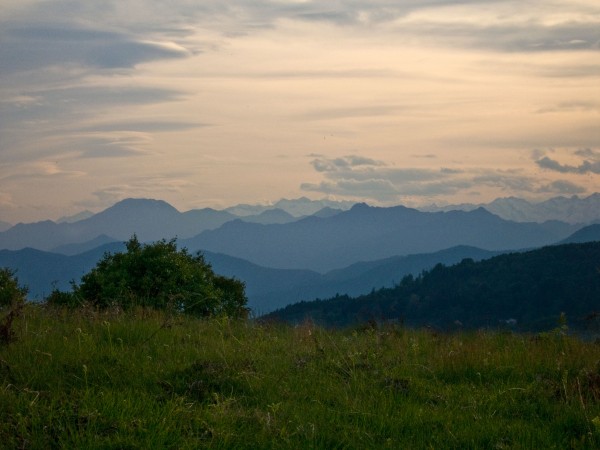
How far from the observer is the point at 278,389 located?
8.55 m

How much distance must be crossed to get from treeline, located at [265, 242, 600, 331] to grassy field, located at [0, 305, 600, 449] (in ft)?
400

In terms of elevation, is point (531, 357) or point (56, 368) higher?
point (56, 368)

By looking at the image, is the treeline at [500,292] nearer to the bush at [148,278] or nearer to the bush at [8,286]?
the bush at [148,278]

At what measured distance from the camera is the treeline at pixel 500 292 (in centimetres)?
14250

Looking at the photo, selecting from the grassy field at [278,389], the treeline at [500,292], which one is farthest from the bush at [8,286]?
the treeline at [500,292]

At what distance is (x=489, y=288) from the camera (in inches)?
6373

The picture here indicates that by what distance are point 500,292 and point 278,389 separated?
155219 mm

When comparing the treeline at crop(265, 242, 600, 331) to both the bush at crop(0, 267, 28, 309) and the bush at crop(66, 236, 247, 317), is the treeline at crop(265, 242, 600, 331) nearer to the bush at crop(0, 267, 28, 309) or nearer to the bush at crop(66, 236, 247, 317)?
the bush at crop(66, 236, 247, 317)

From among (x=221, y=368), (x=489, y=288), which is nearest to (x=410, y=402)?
(x=221, y=368)

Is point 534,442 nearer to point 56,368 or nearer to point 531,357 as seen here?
point 531,357

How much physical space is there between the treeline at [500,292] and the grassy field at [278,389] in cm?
12200

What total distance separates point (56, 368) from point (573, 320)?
8.13 m

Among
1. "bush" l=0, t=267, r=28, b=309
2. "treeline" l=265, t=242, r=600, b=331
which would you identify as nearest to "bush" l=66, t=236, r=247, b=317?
"bush" l=0, t=267, r=28, b=309

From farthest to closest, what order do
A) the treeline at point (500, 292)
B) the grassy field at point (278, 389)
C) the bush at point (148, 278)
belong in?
the treeline at point (500, 292) < the bush at point (148, 278) < the grassy field at point (278, 389)
